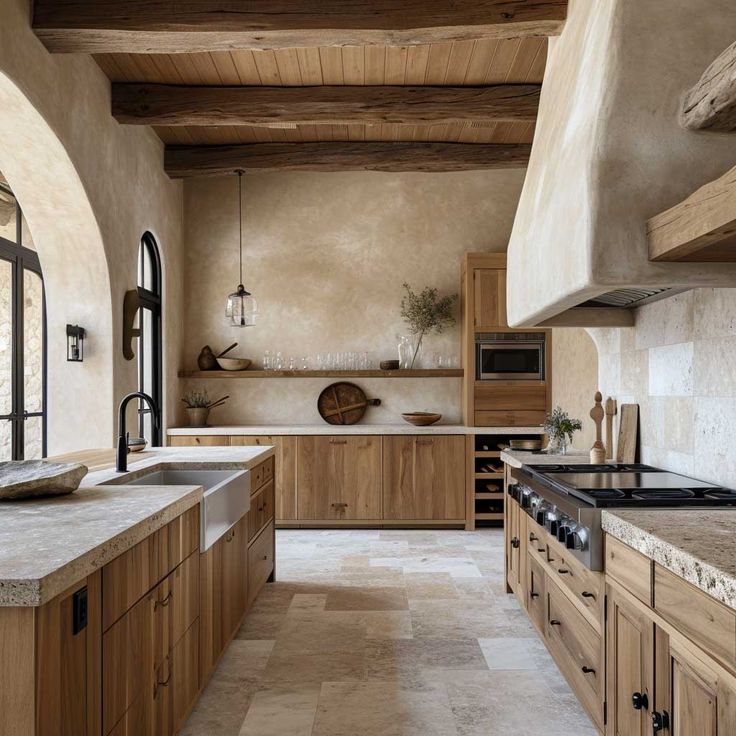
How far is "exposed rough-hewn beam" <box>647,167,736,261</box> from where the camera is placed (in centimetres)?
162

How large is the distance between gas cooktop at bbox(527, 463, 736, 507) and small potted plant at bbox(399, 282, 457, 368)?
10.2ft

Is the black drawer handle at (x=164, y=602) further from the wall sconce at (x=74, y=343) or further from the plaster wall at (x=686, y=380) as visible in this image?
the wall sconce at (x=74, y=343)

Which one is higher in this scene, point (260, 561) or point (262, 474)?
point (262, 474)

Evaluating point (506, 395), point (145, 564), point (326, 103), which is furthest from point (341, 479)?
point (145, 564)

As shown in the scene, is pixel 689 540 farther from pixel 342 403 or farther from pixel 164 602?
pixel 342 403

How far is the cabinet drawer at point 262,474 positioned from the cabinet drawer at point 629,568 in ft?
6.65

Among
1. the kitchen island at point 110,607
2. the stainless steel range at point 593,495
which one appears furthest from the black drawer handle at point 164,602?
the stainless steel range at point 593,495

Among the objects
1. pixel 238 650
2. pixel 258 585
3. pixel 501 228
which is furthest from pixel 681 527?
pixel 501 228

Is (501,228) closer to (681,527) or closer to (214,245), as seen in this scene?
(214,245)

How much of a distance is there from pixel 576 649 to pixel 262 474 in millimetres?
2056

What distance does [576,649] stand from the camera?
2553 millimetres

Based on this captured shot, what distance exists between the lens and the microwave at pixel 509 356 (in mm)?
6066

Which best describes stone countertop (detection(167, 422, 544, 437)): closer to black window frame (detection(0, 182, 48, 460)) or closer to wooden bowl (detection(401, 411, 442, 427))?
wooden bowl (detection(401, 411, 442, 427))

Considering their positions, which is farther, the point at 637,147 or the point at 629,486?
the point at 629,486
